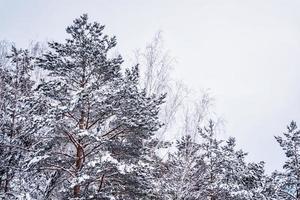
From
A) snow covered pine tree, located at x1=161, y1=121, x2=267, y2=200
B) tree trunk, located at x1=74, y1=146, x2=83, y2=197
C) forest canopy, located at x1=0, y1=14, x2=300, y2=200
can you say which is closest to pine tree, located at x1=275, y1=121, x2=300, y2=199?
snow covered pine tree, located at x1=161, y1=121, x2=267, y2=200

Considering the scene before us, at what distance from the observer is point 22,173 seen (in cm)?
1093

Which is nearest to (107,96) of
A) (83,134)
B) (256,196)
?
(83,134)

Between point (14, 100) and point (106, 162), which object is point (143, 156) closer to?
point (106, 162)

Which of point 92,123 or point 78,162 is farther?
point 92,123

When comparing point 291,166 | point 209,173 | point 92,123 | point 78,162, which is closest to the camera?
point 78,162

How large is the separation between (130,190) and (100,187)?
103 centimetres

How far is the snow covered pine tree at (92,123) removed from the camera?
10797 mm

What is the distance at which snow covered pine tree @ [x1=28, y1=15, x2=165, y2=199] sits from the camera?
35.4ft

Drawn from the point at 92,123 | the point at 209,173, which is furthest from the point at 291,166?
the point at 92,123

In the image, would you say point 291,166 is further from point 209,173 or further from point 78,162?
point 78,162

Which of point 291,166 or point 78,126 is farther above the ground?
point 291,166

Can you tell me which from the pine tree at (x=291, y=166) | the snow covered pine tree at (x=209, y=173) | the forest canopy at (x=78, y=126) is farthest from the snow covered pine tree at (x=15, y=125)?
the pine tree at (x=291, y=166)

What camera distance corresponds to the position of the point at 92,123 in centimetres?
1208

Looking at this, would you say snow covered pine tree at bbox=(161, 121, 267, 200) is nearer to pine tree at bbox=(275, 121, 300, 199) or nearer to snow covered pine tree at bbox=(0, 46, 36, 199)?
pine tree at bbox=(275, 121, 300, 199)
